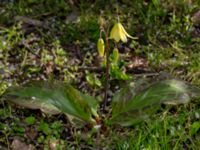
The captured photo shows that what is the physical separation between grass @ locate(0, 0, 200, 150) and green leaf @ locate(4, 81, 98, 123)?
121mm

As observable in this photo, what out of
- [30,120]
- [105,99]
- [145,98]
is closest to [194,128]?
[145,98]

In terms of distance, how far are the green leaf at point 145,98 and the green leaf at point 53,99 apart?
6.5 inches

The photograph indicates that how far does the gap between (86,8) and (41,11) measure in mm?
357

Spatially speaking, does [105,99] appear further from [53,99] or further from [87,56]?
[87,56]

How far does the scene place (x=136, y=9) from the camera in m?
3.72

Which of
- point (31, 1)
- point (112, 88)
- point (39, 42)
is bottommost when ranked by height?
point (112, 88)

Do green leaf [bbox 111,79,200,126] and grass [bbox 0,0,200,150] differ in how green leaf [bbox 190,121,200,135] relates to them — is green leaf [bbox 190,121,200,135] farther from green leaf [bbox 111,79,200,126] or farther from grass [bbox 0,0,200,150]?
green leaf [bbox 111,79,200,126]

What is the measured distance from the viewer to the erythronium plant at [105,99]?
8.96ft

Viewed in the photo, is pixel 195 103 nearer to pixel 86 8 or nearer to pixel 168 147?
pixel 168 147

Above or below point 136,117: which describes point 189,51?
above

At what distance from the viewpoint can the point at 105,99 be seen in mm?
2855

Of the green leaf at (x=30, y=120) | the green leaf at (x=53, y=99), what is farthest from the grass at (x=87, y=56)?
the green leaf at (x=53, y=99)

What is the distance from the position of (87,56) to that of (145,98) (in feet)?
2.54

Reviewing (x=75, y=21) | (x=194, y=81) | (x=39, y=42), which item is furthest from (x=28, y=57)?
(x=194, y=81)
